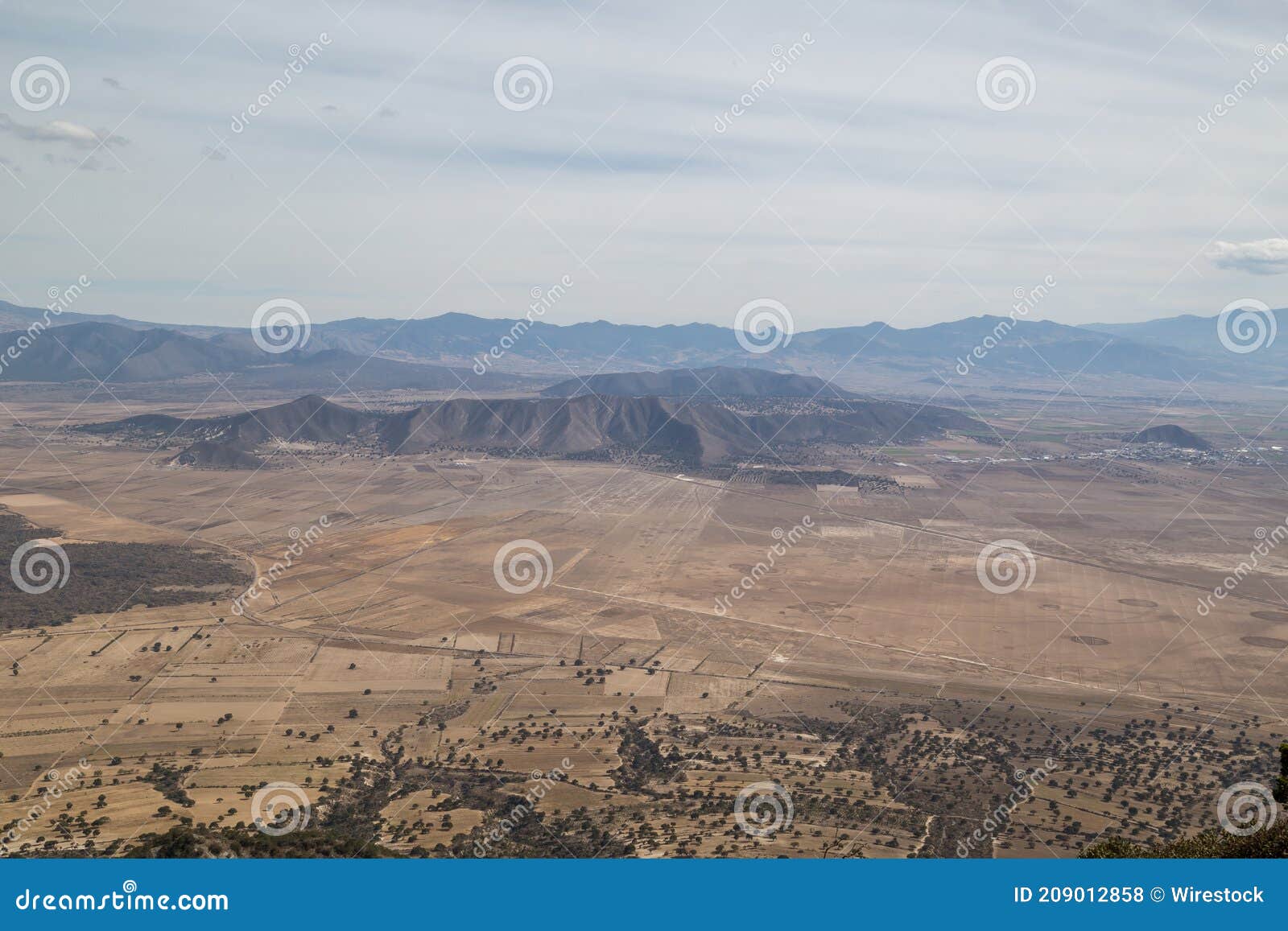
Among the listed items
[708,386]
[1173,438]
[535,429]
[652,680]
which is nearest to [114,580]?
[652,680]

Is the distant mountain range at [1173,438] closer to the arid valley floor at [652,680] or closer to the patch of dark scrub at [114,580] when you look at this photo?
the arid valley floor at [652,680]

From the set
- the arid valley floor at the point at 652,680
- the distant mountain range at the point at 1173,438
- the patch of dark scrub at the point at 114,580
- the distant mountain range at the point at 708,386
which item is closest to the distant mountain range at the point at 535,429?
the distant mountain range at the point at 1173,438

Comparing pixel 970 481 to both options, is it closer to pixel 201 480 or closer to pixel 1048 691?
pixel 1048 691

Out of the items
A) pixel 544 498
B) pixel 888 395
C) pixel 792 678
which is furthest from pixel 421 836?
pixel 888 395

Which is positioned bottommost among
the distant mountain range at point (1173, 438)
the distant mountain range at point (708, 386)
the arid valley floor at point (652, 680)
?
the arid valley floor at point (652, 680)

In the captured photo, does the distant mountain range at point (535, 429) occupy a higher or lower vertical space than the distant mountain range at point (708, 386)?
lower

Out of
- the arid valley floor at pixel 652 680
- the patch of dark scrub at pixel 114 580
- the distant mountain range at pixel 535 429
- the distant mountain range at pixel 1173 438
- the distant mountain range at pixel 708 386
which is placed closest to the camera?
the arid valley floor at pixel 652 680

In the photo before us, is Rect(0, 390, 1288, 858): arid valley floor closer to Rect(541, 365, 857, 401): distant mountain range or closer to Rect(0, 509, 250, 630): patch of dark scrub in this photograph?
Rect(0, 509, 250, 630): patch of dark scrub
